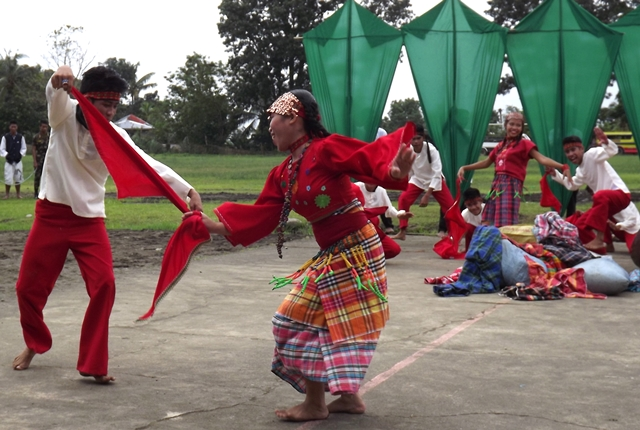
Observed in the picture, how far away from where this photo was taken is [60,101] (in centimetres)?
491

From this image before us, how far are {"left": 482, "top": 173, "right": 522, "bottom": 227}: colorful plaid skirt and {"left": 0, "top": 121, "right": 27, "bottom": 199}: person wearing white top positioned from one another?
12778 mm

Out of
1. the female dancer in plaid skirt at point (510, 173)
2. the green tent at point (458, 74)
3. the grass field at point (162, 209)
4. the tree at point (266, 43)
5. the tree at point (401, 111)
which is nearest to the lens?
the female dancer in plaid skirt at point (510, 173)

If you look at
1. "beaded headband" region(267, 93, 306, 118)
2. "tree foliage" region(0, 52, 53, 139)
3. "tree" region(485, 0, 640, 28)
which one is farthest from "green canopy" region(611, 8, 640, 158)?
"tree foliage" region(0, 52, 53, 139)

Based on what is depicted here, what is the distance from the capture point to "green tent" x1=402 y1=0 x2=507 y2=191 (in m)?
12.6

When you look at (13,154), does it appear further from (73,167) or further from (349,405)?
(349,405)

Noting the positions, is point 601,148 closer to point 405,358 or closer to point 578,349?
point 578,349

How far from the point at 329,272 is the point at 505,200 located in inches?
256

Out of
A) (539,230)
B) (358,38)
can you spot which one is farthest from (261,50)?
(539,230)

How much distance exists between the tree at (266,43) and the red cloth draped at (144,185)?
4804 centimetres

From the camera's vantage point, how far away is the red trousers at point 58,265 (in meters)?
4.97

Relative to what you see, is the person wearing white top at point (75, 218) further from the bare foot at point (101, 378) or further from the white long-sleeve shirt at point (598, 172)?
the white long-sleeve shirt at point (598, 172)

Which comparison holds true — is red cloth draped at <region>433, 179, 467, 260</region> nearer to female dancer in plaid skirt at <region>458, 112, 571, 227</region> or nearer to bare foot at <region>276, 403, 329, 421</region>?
female dancer in plaid skirt at <region>458, 112, 571, 227</region>

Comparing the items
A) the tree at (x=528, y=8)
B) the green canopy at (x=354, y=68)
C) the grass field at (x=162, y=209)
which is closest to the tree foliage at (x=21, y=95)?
the grass field at (x=162, y=209)

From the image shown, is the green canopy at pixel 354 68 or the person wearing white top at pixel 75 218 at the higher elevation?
the green canopy at pixel 354 68
